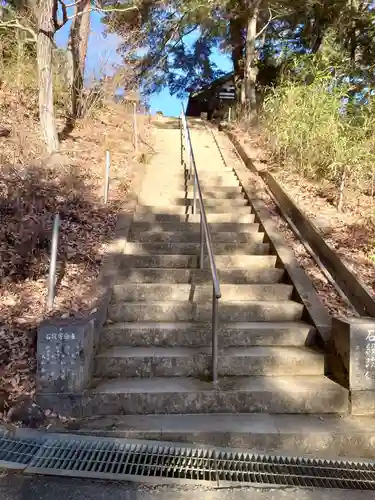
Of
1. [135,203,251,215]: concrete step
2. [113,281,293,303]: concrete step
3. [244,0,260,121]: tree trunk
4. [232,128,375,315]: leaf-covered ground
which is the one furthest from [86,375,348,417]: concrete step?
[244,0,260,121]: tree trunk

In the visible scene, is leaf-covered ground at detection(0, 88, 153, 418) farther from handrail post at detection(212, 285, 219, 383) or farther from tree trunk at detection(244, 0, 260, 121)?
tree trunk at detection(244, 0, 260, 121)

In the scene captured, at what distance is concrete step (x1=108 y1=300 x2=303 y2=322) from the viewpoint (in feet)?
14.7

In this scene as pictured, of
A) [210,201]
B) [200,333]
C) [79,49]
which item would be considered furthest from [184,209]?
[79,49]

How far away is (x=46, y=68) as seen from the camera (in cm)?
762

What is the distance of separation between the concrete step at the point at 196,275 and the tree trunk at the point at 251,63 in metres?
7.57

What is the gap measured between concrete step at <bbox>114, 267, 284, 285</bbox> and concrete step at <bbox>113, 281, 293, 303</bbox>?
0.56ft

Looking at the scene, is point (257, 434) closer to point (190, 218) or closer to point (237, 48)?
point (190, 218)

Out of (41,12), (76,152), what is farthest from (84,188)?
(41,12)

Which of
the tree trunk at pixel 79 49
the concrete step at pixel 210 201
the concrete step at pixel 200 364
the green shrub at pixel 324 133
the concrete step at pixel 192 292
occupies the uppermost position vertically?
the tree trunk at pixel 79 49

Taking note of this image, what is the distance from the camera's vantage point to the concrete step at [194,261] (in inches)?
208

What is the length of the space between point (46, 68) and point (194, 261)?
4.87 metres

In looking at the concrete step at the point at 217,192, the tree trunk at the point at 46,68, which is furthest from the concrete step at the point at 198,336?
the tree trunk at the point at 46,68

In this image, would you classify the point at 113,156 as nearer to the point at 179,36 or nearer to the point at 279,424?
the point at 279,424

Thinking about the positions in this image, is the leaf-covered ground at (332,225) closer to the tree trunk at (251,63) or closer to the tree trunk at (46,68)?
the tree trunk at (46,68)
